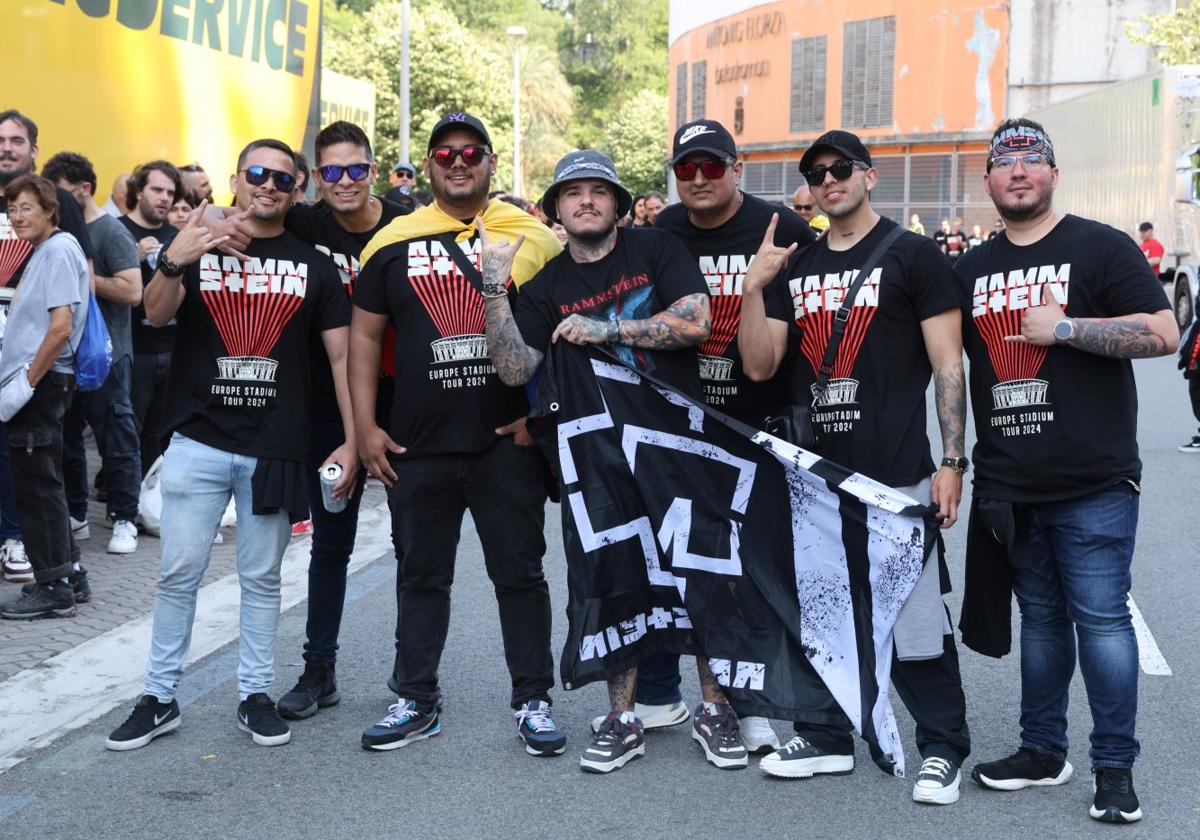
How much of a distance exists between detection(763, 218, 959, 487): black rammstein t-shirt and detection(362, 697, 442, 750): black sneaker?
1746mm

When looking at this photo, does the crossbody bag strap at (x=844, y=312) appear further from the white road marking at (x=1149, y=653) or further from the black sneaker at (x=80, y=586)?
the black sneaker at (x=80, y=586)

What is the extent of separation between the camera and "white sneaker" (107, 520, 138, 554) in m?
8.60

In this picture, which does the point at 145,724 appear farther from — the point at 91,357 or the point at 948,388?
the point at 948,388

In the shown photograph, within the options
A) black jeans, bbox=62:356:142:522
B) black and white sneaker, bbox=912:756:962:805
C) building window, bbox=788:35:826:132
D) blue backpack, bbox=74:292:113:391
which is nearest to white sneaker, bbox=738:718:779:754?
black and white sneaker, bbox=912:756:962:805

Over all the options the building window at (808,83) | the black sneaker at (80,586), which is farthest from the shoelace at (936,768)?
the building window at (808,83)

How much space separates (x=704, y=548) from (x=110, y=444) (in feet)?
15.9

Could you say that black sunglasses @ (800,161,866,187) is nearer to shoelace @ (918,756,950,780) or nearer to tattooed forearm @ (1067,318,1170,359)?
tattooed forearm @ (1067,318,1170,359)

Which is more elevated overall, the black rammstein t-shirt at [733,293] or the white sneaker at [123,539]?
the black rammstein t-shirt at [733,293]

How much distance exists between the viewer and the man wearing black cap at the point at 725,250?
17.4 ft

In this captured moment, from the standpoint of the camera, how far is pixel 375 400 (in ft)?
18.0

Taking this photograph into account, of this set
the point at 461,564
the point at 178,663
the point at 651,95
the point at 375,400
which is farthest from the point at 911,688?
the point at 651,95

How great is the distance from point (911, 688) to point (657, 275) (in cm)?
163

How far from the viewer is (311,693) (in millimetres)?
5777

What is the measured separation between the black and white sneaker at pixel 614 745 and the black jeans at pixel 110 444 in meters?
4.41
